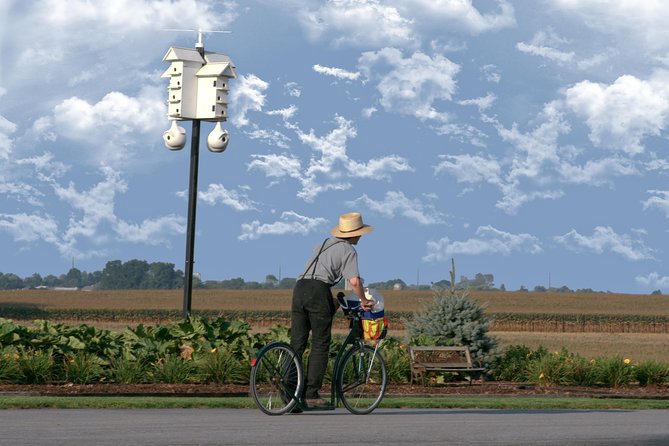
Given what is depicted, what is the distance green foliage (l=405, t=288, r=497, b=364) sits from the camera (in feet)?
72.4

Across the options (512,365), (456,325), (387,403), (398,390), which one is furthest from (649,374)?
(387,403)

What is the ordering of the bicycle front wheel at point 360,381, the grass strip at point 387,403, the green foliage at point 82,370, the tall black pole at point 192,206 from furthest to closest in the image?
the tall black pole at point 192,206
the green foliage at point 82,370
the grass strip at point 387,403
the bicycle front wheel at point 360,381

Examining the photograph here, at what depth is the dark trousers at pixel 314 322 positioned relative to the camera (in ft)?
43.8

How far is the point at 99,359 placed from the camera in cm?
1839

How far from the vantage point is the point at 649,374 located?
22.0 meters

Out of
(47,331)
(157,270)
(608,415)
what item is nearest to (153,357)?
(47,331)

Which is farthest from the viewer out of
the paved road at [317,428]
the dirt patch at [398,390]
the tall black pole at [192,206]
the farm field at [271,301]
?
the farm field at [271,301]

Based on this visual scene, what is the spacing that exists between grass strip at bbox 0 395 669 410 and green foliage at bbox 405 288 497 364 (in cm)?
325

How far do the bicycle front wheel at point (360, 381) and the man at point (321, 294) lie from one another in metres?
0.39

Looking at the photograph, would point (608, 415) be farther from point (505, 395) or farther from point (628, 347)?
point (628, 347)

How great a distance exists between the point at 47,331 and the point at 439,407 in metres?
7.34

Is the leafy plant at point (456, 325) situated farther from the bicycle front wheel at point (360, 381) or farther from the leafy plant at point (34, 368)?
the bicycle front wheel at point (360, 381)

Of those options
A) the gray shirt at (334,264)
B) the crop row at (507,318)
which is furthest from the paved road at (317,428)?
the crop row at (507,318)

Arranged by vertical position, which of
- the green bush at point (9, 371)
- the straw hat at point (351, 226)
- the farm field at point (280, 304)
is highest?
the farm field at point (280, 304)
